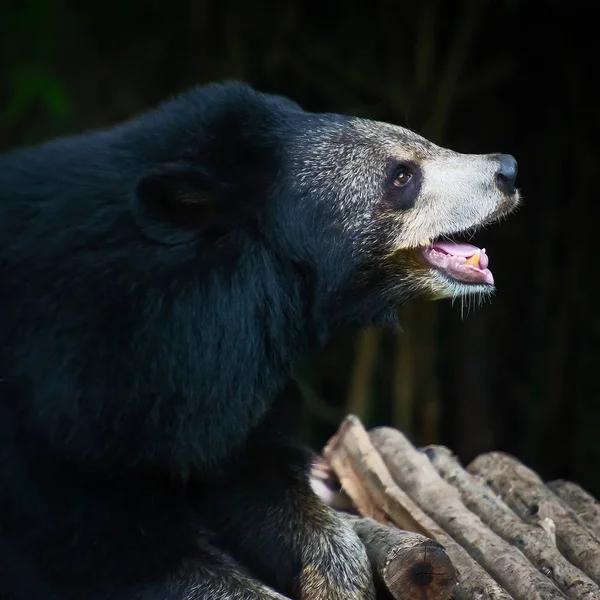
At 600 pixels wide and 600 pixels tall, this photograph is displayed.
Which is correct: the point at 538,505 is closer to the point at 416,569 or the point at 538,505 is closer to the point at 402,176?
the point at 416,569

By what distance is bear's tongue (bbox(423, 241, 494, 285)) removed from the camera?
3.06m

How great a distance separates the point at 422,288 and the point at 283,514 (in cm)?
85

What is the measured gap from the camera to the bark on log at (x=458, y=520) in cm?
295

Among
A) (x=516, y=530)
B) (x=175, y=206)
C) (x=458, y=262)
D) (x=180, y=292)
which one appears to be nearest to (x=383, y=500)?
(x=516, y=530)

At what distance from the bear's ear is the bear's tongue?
68 centimetres

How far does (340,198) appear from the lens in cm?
299

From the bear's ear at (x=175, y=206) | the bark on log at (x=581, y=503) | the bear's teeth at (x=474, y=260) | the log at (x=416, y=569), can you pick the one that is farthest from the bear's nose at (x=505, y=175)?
the bark on log at (x=581, y=503)

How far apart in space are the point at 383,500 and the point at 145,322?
1.39m

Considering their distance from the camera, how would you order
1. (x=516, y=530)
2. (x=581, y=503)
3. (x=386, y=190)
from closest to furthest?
(x=386, y=190) < (x=516, y=530) < (x=581, y=503)

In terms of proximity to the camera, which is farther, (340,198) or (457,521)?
(457,521)

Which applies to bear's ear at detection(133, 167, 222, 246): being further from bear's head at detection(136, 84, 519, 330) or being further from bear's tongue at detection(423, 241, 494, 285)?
bear's tongue at detection(423, 241, 494, 285)

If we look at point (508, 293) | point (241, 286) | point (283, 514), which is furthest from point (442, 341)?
point (241, 286)

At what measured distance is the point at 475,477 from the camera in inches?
161

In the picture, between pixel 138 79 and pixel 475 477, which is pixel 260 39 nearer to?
pixel 138 79
